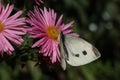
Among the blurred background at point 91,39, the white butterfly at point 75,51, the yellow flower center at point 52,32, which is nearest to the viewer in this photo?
the white butterfly at point 75,51

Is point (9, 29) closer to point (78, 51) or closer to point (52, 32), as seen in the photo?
point (52, 32)

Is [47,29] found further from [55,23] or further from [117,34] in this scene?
[117,34]

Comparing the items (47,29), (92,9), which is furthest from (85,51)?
(92,9)

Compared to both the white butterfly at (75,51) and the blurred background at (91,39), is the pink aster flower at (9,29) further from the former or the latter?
the blurred background at (91,39)

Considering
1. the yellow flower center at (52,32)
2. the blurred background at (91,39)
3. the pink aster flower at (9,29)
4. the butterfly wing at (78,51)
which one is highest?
the pink aster flower at (9,29)

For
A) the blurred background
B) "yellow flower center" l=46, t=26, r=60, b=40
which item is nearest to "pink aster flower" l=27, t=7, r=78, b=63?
"yellow flower center" l=46, t=26, r=60, b=40

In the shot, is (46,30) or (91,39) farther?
(91,39)

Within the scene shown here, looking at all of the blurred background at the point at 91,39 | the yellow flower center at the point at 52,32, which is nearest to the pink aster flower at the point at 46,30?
the yellow flower center at the point at 52,32

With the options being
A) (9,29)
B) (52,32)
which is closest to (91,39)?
(52,32)
